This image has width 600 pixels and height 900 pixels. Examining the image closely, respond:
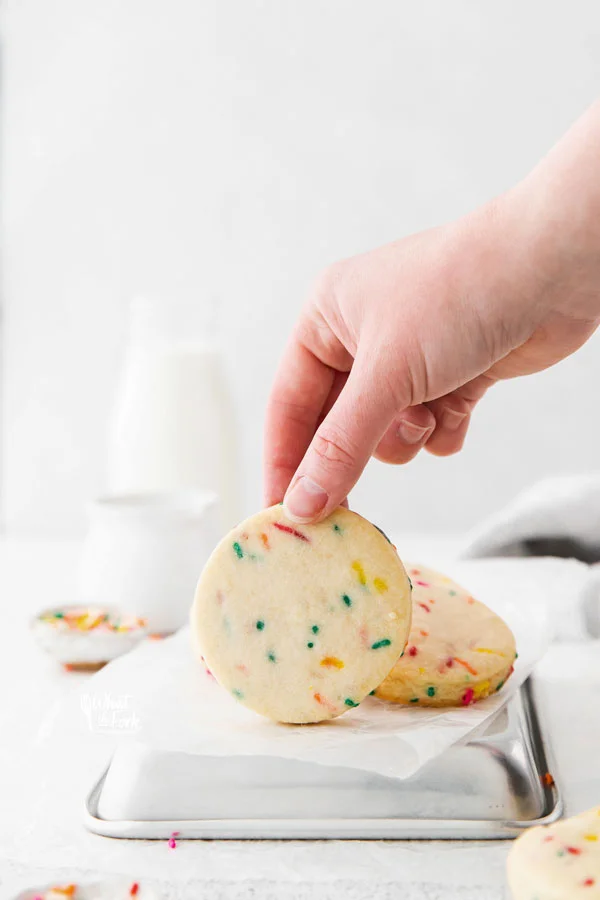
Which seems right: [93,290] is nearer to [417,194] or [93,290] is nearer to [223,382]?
[417,194]

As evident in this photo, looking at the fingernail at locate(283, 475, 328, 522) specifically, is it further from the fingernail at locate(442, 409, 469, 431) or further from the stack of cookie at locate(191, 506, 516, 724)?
the fingernail at locate(442, 409, 469, 431)

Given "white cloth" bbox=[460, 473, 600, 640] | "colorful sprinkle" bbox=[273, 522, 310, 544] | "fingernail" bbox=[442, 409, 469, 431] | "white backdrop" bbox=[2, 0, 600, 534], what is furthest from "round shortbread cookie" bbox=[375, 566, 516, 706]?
"white backdrop" bbox=[2, 0, 600, 534]

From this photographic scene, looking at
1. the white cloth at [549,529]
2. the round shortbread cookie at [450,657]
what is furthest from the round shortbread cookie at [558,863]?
the white cloth at [549,529]

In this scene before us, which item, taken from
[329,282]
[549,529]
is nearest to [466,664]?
[329,282]

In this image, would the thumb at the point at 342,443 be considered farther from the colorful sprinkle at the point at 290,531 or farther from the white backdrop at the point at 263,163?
the white backdrop at the point at 263,163

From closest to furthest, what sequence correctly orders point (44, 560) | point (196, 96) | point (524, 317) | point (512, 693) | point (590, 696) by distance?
point (524, 317)
point (512, 693)
point (590, 696)
point (44, 560)
point (196, 96)

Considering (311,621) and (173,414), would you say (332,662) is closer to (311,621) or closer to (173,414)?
(311,621)

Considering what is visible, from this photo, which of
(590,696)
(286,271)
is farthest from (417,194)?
(590,696)
